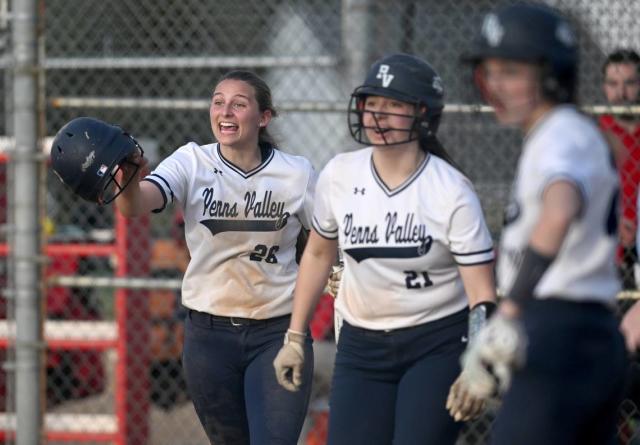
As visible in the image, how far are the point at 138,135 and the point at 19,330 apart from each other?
10.7ft

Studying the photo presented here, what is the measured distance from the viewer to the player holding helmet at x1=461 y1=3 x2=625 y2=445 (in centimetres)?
302

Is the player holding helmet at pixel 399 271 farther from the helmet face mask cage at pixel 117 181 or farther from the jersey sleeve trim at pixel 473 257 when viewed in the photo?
the helmet face mask cage at pixel 117 181

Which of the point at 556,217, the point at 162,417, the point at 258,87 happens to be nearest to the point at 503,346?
the point at 556,217

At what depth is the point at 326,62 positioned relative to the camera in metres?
6.23

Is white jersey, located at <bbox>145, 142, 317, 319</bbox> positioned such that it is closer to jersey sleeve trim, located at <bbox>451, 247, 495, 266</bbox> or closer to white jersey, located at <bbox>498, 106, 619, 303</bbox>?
jersey sleeve trim, located at <bbox>451, 247, 495, 266</bbox>

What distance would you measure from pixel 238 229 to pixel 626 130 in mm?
2111

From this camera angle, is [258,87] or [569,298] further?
[258,87]

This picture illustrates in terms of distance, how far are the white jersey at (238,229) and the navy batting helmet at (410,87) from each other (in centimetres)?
79

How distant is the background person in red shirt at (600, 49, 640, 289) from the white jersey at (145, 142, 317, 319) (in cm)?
173

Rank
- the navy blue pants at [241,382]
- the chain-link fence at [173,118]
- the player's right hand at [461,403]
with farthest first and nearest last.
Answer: the chain-link fence at [173,118] → the navy blue pants at [241,382] → the player's right hand at [461,403]

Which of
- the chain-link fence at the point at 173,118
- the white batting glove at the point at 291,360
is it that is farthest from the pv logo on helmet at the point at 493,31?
the chain-link fence at the point at 173,118

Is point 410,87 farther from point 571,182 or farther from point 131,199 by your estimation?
point 571,182

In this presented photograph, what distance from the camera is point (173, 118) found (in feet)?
29.8

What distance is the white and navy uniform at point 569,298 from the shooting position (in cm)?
308
